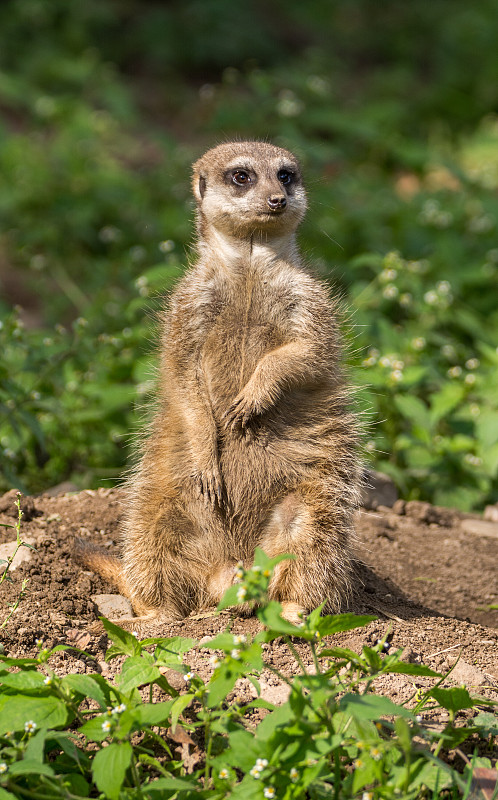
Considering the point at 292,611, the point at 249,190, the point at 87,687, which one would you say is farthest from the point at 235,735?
the point at 249,190

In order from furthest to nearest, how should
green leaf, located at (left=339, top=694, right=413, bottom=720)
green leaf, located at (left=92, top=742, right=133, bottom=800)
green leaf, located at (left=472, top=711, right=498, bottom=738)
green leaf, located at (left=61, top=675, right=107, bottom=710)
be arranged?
green leaf, located at (left=472, top=711, right=498, bottom=738) → green leaf, located at (left=61, top=675, right=107, bottom=710) → green leaf, located at (left=339, top=694, right=413, bottom=720) → green leaf, located at (left=92, top=742, right=133, bottom=800)

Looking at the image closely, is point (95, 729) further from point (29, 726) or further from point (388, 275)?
point (388, 275)

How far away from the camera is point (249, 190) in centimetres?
414

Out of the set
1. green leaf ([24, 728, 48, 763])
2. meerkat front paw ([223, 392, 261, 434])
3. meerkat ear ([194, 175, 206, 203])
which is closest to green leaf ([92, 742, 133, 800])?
green leaf ([24, 728, 48, 763])

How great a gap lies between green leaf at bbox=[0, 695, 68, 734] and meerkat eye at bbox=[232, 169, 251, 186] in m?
2.47

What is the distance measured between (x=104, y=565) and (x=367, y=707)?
5.79 feet

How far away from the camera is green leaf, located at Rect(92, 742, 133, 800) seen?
2.37 meters

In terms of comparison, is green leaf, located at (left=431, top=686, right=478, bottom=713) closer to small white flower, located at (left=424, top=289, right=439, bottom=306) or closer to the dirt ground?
the dirt ground

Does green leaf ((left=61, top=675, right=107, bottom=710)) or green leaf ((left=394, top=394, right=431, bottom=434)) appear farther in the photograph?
green leaf ((left=394, top=394, right=431, bottom=434))

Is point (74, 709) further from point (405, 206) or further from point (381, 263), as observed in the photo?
point (405, 206)

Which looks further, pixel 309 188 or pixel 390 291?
pixel 390 291

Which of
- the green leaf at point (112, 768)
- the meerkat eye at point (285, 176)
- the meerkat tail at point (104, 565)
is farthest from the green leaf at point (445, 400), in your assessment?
the green leaf at point (112, 768)

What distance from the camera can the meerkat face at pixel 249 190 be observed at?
403cm

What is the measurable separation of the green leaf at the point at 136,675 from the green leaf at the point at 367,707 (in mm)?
611
